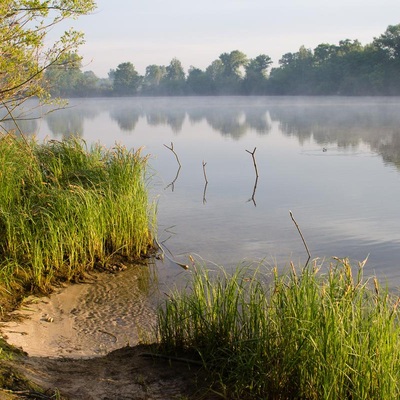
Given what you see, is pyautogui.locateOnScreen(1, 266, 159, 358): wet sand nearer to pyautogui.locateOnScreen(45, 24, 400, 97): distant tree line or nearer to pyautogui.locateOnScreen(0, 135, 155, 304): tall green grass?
pyautogui.locateOnScreen(0, 135, 155, 304): tall green grass

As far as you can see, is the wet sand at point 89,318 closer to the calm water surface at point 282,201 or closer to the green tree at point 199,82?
the calm water surface at point 282,201

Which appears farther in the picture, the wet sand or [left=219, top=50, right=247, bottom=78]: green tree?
[left=219, top=50, right=247, bottom=78]: green tree

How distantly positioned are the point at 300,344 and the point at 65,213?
12.6 ft

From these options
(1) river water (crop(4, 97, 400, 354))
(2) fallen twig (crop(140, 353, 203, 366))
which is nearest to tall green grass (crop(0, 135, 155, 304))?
(1) river water (crop(4, 97, 400, 354))

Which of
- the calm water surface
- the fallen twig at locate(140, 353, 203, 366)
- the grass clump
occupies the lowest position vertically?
the calm water surface

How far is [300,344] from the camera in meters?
3.40

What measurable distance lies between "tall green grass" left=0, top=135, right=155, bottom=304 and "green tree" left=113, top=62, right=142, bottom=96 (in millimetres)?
99590

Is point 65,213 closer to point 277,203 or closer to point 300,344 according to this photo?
point 300,344

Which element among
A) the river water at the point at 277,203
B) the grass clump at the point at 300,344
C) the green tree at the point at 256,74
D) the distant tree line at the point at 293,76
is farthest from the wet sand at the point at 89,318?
the green tree at the point at 256,74

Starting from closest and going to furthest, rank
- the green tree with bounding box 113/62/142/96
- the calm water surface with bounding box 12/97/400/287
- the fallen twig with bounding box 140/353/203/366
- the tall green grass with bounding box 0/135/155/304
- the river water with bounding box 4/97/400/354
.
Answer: the fallen twig with bounding box 140/353/203/366, the tall green grass with bounding box 0/135/155/304, the river water with bounding box 4/97/400/354, the calm water surface with bounding box 12/97/400/287, the green tree with bounding box 113/62/142/96

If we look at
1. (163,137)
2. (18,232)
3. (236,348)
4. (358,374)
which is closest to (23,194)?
(18,232)

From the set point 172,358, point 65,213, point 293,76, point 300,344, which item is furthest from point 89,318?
point 293,76

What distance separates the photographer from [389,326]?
3246 mm

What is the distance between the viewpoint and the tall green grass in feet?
20.0
